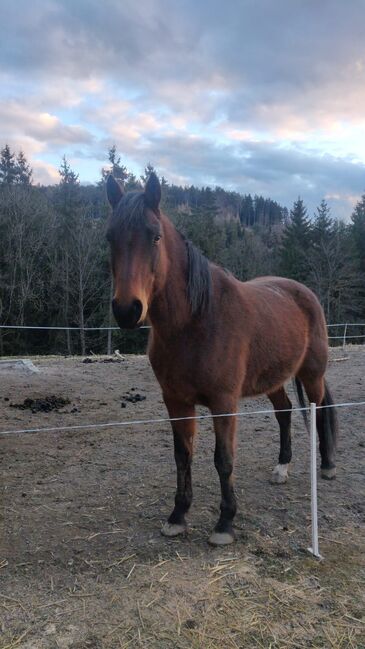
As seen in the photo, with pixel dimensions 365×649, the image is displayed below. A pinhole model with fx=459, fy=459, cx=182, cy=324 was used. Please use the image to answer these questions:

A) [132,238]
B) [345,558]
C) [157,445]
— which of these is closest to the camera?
[132,238]

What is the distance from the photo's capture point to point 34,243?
2408 cm

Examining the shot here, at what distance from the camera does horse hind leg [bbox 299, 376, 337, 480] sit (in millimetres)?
4402

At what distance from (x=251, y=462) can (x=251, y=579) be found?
76.2 inches

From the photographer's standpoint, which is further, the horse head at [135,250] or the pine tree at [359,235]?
the pine tree at [359,235]

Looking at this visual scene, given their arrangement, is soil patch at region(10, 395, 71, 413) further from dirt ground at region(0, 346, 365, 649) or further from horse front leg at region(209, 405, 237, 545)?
horse front leg at region(209, 405, 237, 545)

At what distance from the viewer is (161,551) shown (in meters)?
3.14

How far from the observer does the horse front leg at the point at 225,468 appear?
316 cm

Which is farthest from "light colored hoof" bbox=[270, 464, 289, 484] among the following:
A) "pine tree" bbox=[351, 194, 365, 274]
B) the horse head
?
"pine tree" bbox=[351, 194, 365, 274]

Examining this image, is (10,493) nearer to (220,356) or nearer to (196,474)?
(196,474)

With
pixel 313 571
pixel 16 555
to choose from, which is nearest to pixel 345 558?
pixel 313 571

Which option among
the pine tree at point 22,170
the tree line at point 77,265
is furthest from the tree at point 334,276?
the pine tree at point 22,170

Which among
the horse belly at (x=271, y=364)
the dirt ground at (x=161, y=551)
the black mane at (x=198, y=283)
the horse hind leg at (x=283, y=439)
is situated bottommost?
the dirt ground at (x=161, y=551)

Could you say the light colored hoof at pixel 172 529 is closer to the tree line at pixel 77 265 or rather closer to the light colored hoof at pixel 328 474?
the light colored hoof at pixel 328 474

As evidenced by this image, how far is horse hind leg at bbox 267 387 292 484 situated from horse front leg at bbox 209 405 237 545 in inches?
43.5
